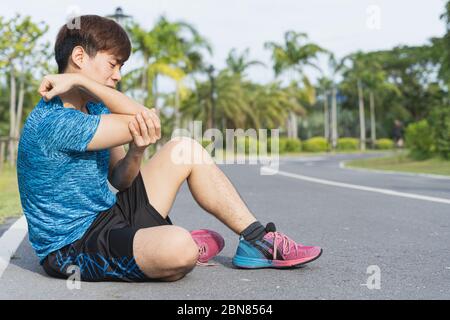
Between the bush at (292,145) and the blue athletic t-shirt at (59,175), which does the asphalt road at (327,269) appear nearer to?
the blue athletic t-shirt at (59,175)

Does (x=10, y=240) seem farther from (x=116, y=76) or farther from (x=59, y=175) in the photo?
(x=116, y=76)

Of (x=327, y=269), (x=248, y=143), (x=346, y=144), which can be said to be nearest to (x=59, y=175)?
(x=327, y=269)

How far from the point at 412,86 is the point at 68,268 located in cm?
7587

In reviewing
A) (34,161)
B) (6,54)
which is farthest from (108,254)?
(6,54)

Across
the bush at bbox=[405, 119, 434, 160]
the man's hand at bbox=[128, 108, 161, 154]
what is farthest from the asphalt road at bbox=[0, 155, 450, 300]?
the bush at bbox=[405, 119, 434, 160]

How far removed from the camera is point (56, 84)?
3184 millimetres

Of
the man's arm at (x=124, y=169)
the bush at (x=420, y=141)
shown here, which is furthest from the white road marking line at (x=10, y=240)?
the bush at (x=420, y=141)

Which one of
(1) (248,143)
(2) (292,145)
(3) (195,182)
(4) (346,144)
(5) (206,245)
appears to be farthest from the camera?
(4) (346,144)

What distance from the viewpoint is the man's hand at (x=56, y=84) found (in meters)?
3.17

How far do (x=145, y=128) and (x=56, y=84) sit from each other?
0.45 m

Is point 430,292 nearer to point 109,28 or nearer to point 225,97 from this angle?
point 109,28

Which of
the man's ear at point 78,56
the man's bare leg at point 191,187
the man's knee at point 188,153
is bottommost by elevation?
the man's bare leg at point 191,187

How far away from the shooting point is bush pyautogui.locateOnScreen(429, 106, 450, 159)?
23562 millimetres
